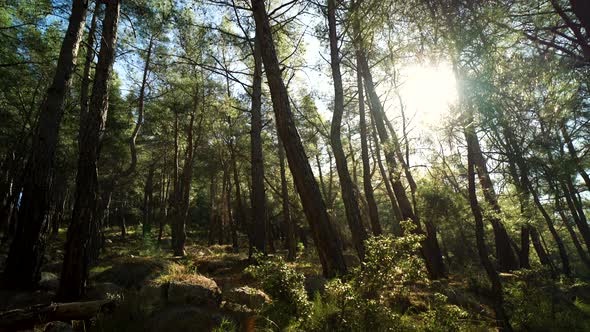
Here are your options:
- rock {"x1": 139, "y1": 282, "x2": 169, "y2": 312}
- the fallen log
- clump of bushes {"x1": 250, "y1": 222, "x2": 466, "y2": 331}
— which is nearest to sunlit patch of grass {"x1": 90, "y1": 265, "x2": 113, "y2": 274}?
rock {"x1": 139, "y1": 282, "x2": 169, "y2": 312}

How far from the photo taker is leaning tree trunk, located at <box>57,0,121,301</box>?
16.8ft

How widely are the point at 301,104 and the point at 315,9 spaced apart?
7658mm

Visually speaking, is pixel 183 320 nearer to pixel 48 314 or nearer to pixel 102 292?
pixel 48 314

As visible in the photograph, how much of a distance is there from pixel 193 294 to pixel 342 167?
5227 mm

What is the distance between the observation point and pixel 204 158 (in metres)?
22.7

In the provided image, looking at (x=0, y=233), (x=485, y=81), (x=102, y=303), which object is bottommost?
(x=102, y=303)

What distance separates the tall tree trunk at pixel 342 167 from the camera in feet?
26.7

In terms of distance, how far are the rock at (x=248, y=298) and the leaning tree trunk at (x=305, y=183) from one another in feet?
3.96

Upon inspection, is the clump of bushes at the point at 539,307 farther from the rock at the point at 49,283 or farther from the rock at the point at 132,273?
the rock at the point at 49,283

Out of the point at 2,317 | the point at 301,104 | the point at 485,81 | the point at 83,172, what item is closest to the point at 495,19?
the point at 485,81

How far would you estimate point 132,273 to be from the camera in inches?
311

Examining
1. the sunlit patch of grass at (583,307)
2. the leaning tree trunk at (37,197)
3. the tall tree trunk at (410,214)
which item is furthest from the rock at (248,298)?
the sunlit patch of grass at (583,307)

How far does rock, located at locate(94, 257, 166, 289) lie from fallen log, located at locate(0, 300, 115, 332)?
3035 mm

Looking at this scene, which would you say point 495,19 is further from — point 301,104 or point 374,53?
point 301,104
